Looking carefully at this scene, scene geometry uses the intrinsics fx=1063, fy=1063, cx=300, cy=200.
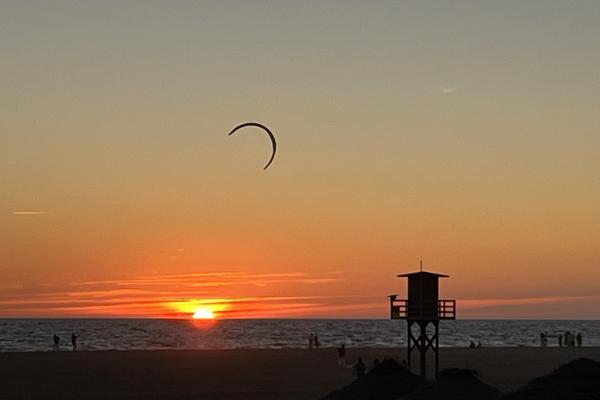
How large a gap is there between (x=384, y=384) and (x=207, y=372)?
1046 inches

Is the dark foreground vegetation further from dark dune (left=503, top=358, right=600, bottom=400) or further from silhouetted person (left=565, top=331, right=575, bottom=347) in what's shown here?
silhouetted person (left=565, top=331, right=575, bottom=347)

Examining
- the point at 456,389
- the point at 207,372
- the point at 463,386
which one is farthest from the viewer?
the point at 207,372

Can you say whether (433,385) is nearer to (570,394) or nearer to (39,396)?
(570,394)

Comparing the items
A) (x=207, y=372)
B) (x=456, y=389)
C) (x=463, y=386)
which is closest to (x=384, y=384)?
(x=463, y=386)

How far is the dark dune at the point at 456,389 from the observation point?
28234 millimetres

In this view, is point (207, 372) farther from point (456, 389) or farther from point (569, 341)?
point (569, 341)

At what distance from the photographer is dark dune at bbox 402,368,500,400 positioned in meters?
28.2

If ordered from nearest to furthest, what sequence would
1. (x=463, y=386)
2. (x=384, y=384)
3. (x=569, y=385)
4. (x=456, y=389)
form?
(x=569, y=385) < (x=456, y=389) < (x=463, y=386) < (x=384, y=384)

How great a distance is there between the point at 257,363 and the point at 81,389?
60.5ft

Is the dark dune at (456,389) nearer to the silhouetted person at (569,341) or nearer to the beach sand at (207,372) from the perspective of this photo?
the beach sand at (207,372)

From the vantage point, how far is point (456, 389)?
28719 mm

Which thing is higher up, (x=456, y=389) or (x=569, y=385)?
(x=569, y=385)

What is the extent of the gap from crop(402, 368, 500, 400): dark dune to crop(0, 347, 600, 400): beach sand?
1315 cm

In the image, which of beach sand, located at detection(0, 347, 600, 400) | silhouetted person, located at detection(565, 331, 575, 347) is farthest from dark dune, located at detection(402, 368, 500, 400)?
silhouetted person, located at detection(565, 331, 575, 347)
